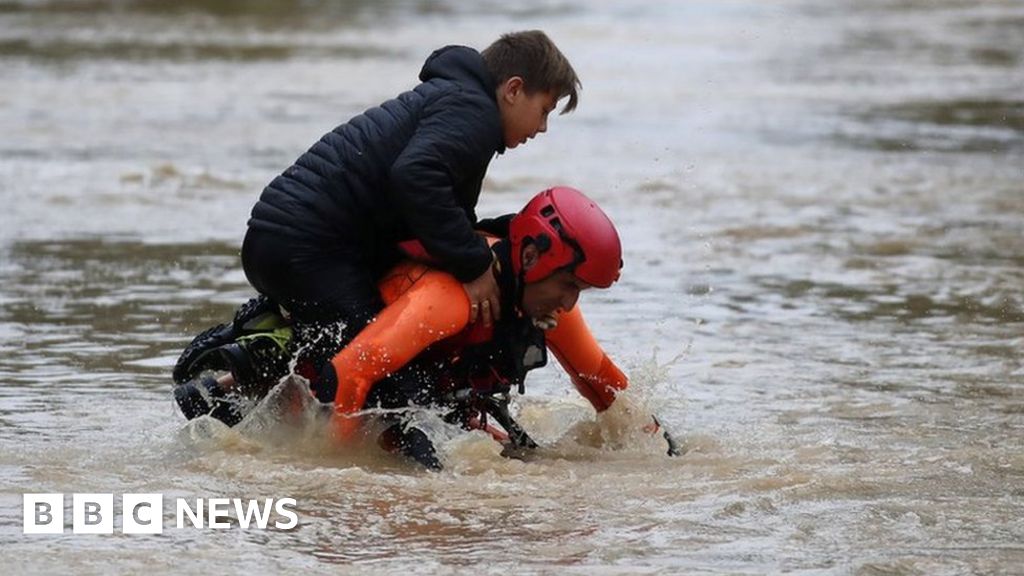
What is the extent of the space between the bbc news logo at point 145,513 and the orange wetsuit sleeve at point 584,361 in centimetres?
141

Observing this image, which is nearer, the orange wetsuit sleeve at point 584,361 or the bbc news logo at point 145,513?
the bbc news logo at point 145,513

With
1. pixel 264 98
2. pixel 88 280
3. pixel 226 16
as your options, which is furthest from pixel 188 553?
pixel 226 16

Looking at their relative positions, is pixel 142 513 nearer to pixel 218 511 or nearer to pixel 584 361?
pixel 218 511

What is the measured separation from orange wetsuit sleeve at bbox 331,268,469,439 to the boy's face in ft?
1.76

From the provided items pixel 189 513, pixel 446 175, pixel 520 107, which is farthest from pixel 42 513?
pixel 520 107

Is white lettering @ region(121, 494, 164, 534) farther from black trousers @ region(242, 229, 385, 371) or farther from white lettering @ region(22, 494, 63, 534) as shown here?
black trousers @ region(242, 229, 385, 371)

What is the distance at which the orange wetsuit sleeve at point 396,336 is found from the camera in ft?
21.9

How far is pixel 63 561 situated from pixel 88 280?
555cm

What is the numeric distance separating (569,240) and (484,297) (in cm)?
34

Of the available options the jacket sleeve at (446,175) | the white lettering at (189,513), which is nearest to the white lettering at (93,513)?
the white lettering at (189,513)

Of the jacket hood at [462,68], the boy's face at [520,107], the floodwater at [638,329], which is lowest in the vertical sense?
the floodwater at [638,329]

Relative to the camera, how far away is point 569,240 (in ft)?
22.4

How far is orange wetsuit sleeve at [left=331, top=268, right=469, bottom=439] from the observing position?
668cm

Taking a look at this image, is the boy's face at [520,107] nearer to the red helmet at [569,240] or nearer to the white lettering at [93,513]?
the red helmet at [569,240]
